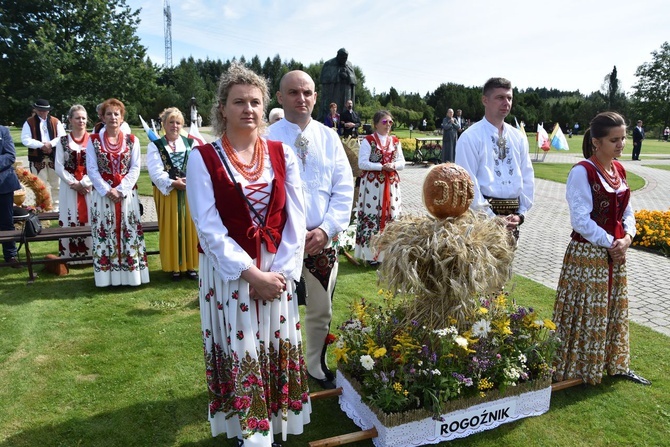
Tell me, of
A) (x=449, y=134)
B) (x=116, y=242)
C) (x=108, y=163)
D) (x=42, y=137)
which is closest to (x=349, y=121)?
(x=42, y=137)

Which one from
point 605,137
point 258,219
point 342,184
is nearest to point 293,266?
point 258,219

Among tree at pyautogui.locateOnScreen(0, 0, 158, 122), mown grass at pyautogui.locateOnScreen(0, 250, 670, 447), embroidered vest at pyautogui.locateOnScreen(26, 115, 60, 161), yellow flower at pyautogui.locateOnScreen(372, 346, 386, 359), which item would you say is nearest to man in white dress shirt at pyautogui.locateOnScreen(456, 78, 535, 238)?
mown grass at pyautogui.locateOnScreen(0, 250, 670, 447)

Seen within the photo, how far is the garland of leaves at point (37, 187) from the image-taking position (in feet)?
29.7

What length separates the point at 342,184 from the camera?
3668mm

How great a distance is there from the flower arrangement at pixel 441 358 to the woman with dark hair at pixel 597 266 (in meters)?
0.45

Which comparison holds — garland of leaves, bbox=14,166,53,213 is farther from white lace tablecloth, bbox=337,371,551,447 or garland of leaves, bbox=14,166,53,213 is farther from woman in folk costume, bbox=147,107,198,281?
white lace tablecloth, bbox=337,371,551,447

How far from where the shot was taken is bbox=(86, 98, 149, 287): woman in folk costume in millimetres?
6109

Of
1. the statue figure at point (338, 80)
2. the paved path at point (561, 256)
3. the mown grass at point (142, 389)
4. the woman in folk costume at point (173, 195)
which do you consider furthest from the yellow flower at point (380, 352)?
the statue figure at point (338, 80)

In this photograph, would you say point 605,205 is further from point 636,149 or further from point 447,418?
point 636,149

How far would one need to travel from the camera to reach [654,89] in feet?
217

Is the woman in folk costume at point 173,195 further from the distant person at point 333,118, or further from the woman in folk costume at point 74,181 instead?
the distant person at point 333,118

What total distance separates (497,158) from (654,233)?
618 centimetres

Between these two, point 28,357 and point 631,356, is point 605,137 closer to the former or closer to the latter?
point 631,356

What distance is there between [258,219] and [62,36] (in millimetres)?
35894
